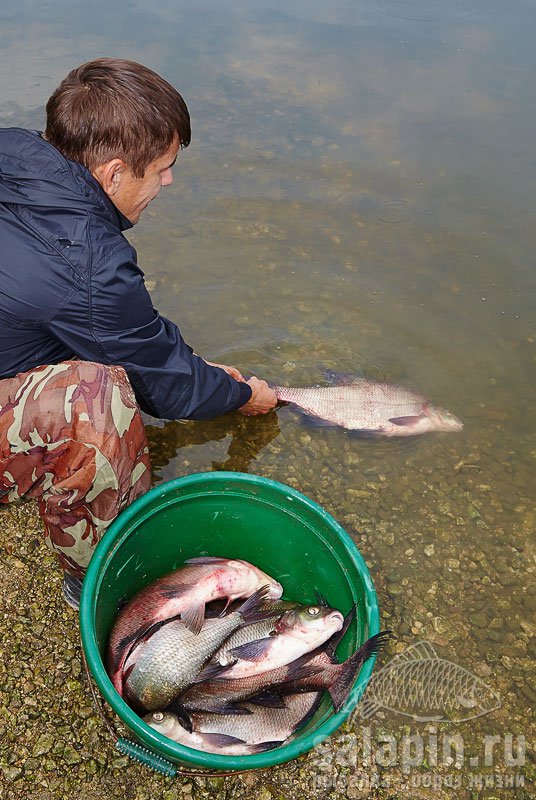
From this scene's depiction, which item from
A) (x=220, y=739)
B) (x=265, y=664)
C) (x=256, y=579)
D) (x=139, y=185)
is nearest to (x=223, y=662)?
(x=265, y=664)

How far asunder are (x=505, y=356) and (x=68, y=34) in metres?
6.81

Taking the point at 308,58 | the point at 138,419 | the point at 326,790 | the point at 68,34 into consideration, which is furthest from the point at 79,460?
the point at 68,34

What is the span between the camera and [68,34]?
8.02 m

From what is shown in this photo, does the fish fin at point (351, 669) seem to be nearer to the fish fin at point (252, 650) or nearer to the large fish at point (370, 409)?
the fish fin at point (252, 650)

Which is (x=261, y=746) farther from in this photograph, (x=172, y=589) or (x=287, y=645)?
(x=172, y=589)

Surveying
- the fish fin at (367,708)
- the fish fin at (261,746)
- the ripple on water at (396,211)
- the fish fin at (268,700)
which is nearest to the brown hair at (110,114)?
the fish fin at (268,700)

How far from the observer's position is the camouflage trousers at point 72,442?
8.00 feet

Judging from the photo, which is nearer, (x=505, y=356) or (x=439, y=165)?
(x=505, y=356)

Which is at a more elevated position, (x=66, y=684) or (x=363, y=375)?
(x=363, y=375)

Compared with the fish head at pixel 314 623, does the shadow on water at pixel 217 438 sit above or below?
below

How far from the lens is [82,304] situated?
7.52 feet

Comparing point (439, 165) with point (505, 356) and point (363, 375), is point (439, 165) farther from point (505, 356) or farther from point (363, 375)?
point (363, 375)

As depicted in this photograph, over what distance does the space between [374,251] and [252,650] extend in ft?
12.4

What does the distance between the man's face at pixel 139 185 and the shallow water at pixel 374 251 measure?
158 centimetres
